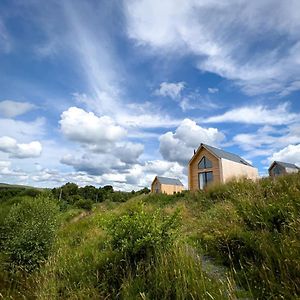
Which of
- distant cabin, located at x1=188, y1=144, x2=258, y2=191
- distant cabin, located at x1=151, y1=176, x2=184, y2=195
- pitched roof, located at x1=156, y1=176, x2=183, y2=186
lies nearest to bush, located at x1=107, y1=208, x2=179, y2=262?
distant cabin, located at x1=188, y1=144, x2=258, y2=191

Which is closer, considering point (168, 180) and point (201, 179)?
point (201, 179)

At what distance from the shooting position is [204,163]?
84.4ft

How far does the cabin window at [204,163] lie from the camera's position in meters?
25.1

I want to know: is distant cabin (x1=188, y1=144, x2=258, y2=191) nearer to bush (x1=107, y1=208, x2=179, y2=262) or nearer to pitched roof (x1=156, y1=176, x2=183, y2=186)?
pitched roof (x1=156, y1=176, x2=183, y2=186)

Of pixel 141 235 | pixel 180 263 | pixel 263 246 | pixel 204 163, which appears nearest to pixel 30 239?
pixel 141 235

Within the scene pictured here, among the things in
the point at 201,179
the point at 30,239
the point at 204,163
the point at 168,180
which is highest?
the point at 168,180

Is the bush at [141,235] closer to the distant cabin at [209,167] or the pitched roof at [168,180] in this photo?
the distant cabin at [209,167]

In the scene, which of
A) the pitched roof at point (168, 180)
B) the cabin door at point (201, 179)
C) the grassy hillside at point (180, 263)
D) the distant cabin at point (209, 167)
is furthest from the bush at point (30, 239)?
the pitched roof at point (168, 180)

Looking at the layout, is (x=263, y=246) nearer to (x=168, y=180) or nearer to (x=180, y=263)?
(x=180, y=263)

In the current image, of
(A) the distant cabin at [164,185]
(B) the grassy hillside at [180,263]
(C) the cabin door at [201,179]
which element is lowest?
(B) the grassy hillside at [180,263]

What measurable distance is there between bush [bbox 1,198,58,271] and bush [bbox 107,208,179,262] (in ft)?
8.16

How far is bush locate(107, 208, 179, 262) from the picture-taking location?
412cm

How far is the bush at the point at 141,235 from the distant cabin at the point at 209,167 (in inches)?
773

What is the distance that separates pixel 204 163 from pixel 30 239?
2110 centimetres
